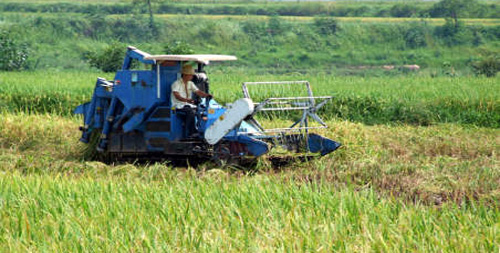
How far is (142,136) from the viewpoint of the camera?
1076 centimetres

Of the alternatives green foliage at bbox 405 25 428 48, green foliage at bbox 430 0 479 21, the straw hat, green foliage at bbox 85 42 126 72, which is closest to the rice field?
the straw hat

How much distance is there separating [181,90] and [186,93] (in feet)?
0.27

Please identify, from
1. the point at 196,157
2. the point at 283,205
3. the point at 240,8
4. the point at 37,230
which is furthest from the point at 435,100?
the point at 240,8

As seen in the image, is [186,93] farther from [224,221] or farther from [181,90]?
[224,221]

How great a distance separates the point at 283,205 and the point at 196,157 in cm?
444

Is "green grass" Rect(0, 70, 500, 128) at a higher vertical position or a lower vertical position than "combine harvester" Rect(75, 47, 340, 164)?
lower

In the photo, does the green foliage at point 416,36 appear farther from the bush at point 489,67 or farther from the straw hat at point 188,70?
the straw hat at point 188,70

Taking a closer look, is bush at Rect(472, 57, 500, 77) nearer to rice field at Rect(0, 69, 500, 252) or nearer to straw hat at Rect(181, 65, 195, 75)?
rice field at Rect(0, 69, 500, 252)

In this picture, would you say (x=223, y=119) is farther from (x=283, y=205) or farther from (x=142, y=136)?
(x=283, y=205)

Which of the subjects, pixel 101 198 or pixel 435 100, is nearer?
pixel 101 198

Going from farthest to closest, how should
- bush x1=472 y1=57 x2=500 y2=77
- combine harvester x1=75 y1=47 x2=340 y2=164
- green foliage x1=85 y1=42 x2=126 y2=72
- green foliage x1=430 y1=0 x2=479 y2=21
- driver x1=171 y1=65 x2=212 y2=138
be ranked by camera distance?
green foliage x1=430 y1=0 x2=479 y2=21
bush x1=472 y1=57 x2=500 y2=77
green foliage x1=85 y1=42 x2=126 y2=72
driver x1=171 y1=65 x2=212 y2=138
combine harvester x1=75 y1=47 x2=340 y2=164

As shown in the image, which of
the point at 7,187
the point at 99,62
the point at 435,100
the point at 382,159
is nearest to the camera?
the point at 7,187

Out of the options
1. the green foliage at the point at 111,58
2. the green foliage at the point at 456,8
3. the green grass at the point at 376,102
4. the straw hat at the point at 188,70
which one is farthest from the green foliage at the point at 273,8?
the straw hat at the point at 188,70

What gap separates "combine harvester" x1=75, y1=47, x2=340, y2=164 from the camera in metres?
10.1
